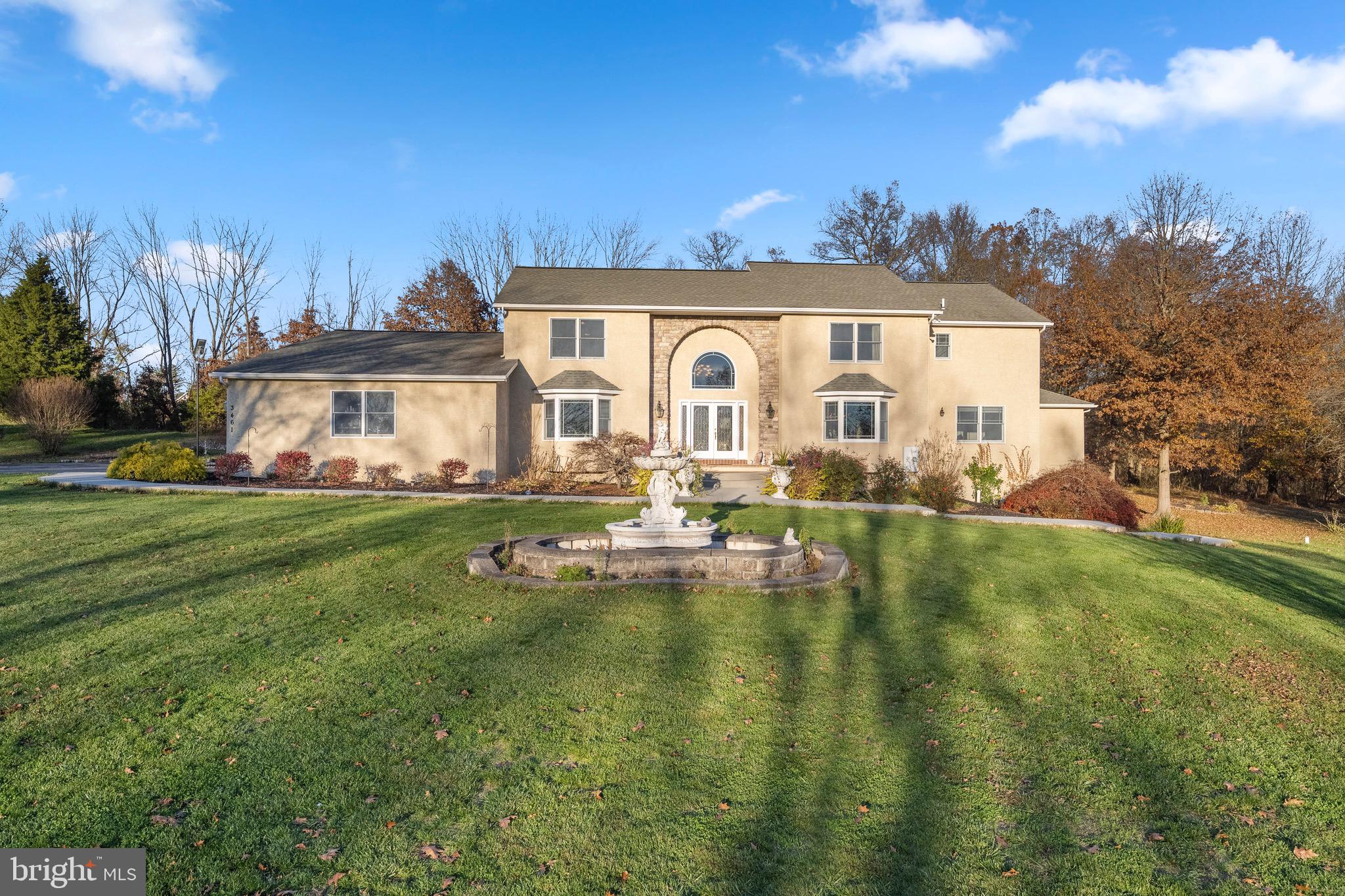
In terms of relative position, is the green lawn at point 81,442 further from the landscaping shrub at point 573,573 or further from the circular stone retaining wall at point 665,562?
the landscaping shrub at point 573,573

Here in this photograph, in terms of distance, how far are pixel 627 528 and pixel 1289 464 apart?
2659 cm

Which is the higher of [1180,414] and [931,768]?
[1180,414]

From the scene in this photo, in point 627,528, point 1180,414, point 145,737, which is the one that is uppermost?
point 1180,414

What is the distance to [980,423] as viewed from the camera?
70.3ft

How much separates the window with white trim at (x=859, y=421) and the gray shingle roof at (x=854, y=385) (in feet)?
1.21

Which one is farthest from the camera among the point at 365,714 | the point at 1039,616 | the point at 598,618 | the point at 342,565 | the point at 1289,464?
the point at 1289,464

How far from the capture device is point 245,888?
307 cm

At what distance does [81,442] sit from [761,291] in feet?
91.1

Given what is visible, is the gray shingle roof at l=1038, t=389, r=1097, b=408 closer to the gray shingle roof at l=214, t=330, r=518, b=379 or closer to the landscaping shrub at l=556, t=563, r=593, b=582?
the gray shingle roof at l=214, t=330, r=518, b=379

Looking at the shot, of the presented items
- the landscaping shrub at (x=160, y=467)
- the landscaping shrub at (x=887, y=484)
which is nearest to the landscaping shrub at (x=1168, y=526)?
the landscaping shrub at (x=887, y=484)

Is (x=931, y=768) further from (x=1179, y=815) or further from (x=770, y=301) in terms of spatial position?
(x=770, y=301)

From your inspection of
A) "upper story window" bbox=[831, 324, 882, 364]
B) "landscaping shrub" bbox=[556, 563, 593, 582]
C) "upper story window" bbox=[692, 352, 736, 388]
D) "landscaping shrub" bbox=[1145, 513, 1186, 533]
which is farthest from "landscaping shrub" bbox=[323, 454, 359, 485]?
"landscaping shrub" bbox=[1145, 513, 1186, 533]

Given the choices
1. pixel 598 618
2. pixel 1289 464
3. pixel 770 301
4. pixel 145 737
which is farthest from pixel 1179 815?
pixel 1289 464

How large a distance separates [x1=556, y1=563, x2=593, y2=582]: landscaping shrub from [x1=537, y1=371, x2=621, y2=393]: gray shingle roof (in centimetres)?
1144
